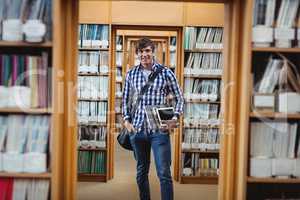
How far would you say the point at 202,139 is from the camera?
500 cm

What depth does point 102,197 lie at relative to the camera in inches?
164

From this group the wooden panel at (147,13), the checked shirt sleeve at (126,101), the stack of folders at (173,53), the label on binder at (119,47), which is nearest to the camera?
the checked shirt sleeve at (126,101)

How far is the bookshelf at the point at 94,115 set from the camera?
4898 mm

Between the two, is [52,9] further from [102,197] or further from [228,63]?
[102,197]

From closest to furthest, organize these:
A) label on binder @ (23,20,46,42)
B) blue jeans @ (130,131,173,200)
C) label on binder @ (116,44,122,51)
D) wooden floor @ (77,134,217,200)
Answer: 1. label on binder @ (23,20,46,42)
2. blue jeans @ (130,131,173,200)
3. wooden floor @ (77,134,217,200)
4. label on binder @ (116,44,122,51)

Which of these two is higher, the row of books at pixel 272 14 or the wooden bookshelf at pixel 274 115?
the row of books at pixel 272 14

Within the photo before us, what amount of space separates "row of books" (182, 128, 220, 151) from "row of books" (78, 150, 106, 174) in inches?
38.5

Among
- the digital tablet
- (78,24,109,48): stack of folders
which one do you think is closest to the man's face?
the digital tablet

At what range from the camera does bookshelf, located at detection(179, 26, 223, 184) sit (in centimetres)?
489

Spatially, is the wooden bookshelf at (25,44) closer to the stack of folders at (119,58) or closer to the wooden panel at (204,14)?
the wooden panel at (204,14)

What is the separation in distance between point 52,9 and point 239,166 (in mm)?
1497

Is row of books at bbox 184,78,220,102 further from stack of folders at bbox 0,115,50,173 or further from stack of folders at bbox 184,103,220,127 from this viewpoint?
stack of folders at bbox 0,115,50,173

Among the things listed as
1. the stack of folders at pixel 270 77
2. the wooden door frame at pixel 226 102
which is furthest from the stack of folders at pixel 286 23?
the wooden door frame at pixel 226 102

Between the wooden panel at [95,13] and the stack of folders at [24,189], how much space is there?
100 inches
